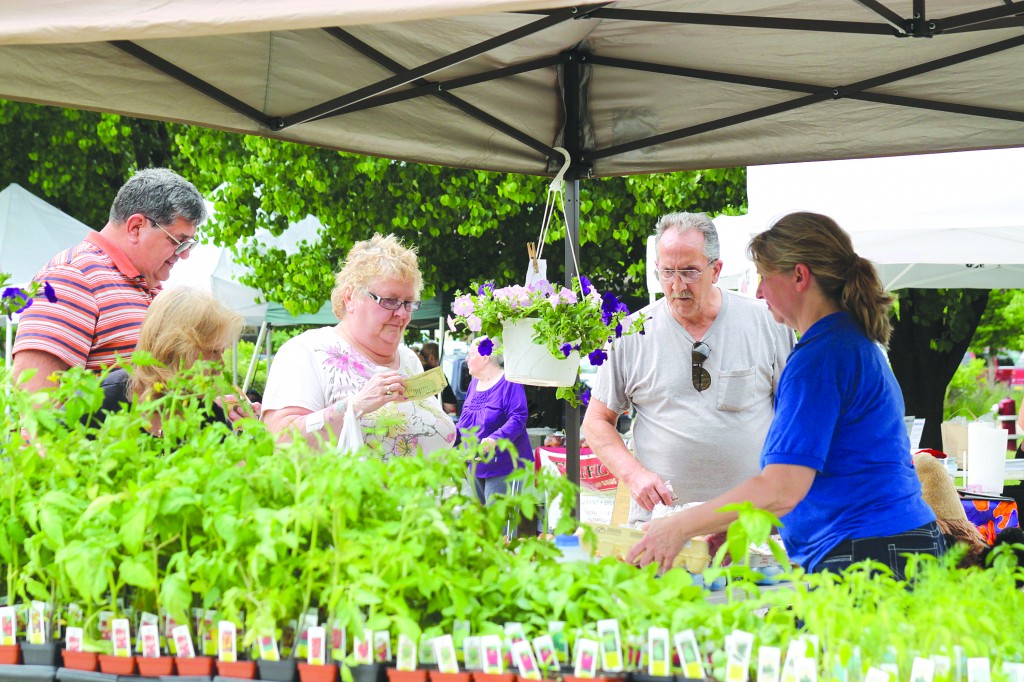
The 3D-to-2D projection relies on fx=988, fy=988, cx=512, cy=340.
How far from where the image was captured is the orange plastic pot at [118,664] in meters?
1.40

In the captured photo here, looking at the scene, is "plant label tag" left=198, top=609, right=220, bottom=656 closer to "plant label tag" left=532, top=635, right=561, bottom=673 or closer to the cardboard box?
"plant label tag" left=532, top=635, right=561, bottom=673

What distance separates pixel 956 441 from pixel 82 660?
17.5 ft

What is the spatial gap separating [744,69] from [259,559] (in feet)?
8.55

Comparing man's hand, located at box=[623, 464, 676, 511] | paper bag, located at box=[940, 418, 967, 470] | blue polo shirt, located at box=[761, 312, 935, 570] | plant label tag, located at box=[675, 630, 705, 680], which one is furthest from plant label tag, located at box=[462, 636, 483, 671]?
paper bag, located at box=[940, 418, 967, 470]

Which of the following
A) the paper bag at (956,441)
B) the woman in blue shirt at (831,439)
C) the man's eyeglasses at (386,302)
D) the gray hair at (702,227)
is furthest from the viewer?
the paper bag at (956,441)

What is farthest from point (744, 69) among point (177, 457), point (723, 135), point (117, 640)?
point (117, 640)

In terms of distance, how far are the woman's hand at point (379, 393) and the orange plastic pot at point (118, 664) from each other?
4.28ft

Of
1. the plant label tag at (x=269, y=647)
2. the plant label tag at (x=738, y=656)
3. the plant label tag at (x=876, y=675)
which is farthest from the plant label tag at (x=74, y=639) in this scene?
the plant label tag at (x=876, y=675)

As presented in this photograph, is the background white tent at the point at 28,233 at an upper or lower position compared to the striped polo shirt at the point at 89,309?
upper

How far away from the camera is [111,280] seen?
9.02 feet

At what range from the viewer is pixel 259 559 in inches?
51.3

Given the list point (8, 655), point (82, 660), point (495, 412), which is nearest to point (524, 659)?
point (82, 660)

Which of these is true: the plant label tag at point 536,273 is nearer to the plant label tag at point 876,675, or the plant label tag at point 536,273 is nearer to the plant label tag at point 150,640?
the plant label tag at point 150,640

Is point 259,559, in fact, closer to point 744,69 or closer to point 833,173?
point 744,69
